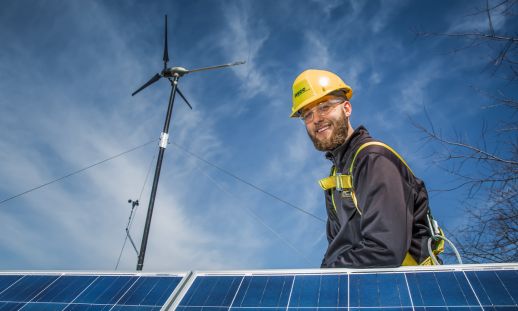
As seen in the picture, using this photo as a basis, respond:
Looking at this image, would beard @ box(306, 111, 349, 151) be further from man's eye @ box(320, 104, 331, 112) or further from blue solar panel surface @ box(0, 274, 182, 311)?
blue solar panel surface @ box(0, 274, 182, 311)

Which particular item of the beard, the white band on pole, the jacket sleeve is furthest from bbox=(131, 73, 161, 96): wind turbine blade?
the jacket sleeve

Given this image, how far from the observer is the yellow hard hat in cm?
397

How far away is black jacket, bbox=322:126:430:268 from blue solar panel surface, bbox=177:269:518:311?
0.30 metres

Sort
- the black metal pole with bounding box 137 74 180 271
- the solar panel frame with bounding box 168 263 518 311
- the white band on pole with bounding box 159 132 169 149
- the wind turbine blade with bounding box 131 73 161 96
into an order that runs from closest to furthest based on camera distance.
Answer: the solar panel frame with bounding box 168 263 518 311 < the black metal pole with bounding box 137 74 180 271 < the white band on pole with bounding box 159 132 169 149 < the wind turbine blade with bounding box 131 73 161 96

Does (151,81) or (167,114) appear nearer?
(167,114)

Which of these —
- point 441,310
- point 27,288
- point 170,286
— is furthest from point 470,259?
point 27,288

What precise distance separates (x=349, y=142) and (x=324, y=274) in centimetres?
155

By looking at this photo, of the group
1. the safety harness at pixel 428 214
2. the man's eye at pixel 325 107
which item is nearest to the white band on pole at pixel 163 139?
the man's eye at pixel 325 107

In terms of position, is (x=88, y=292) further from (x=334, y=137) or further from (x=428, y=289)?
(x=334, y=137)

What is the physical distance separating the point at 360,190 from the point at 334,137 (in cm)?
90

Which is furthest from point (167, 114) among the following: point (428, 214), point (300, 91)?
point (428, 214)

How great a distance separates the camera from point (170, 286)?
267cm

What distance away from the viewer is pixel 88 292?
2.82 m

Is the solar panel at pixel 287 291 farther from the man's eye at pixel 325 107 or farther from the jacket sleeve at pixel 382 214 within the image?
the man's eye at pixel 325 107
